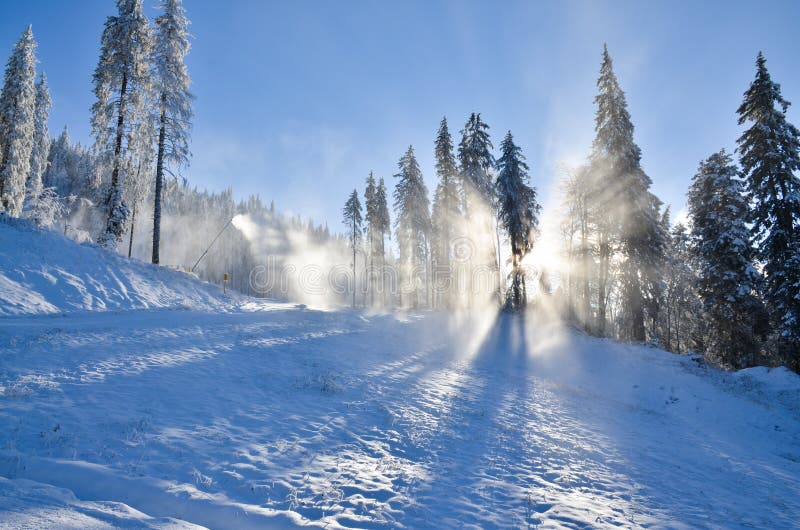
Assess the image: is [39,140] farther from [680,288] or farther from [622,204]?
[680,288]

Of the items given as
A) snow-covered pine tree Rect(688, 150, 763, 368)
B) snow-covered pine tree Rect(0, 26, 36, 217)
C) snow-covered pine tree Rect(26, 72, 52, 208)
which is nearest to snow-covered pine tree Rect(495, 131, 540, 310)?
snow-covered pine tree Rect(688, 150, 763, 368)

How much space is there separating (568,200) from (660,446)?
2443 centimetres

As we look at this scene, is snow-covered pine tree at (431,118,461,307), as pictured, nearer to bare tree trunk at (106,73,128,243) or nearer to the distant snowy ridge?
the distant snowy ridge

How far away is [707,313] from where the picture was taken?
70.1ft

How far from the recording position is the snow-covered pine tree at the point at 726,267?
19719 millimetres

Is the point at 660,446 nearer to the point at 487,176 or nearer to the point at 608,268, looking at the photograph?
the point at 608,268

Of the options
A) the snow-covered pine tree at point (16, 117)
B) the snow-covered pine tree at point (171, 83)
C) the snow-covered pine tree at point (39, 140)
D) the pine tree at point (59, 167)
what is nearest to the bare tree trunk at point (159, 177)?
the snow-covered pine tree at point (171, 83)

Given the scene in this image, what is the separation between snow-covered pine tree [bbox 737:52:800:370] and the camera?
54.8ft

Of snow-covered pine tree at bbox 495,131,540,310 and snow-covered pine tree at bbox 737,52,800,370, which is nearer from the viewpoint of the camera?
snow-covered pine tree at bbox 737,52,800,370

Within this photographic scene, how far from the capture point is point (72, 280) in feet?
46.9

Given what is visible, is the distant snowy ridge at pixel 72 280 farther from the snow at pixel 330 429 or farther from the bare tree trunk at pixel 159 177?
the bare tree trunk at pixel 159 177

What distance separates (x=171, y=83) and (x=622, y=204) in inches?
1127

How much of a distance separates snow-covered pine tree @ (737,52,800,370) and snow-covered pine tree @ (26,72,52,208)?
52.4 m

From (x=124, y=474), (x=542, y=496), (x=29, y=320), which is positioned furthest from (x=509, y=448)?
(x=29, y=320)
